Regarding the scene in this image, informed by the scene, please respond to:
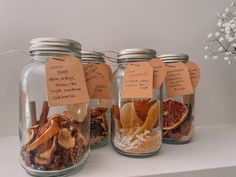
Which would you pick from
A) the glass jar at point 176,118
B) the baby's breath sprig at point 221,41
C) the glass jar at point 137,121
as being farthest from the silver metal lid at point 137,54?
the baby's breath sprig at point 221,41

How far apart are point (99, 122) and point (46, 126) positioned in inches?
6.8

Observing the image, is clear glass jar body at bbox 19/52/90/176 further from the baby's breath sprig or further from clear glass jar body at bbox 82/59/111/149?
the baby's breath sprig

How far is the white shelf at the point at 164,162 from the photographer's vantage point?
0.40 m

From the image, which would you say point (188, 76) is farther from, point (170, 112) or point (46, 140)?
point (46, 140)

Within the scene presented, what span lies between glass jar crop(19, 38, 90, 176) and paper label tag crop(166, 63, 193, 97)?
21cm

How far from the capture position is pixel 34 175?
38cm

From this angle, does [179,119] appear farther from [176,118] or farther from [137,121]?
[137,121]

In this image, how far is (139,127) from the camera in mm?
463

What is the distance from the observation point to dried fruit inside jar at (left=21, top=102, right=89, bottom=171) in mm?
368

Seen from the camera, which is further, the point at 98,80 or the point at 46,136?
the point at 98,80

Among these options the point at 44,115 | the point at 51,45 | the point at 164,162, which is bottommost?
the point at 164,162

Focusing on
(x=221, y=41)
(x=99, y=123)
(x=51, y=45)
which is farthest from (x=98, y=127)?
(x=221, y=41)

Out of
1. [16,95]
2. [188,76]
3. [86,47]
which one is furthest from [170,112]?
[16,95]

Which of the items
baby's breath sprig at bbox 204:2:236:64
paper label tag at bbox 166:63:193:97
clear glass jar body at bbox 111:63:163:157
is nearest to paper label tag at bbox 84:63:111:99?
clear glass jar body at bbox 111:63:163:157
